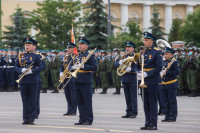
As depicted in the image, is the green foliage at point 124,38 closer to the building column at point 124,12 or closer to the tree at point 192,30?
the tree at point 192,30

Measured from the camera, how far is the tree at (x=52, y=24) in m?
55.5

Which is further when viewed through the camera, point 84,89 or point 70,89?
point 70,89

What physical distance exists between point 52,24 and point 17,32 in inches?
194

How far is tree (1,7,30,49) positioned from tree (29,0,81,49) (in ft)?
10.1

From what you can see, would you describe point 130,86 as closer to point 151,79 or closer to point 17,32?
point 151,79

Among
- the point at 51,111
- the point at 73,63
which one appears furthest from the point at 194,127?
the point at 51,111

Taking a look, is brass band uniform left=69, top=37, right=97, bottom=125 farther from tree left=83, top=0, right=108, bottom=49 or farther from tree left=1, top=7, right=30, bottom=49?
tree left=1, top=7, right=30, bottom=49

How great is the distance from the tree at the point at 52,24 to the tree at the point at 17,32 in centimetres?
307

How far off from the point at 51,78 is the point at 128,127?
1759 cm

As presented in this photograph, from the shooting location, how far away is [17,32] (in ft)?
172

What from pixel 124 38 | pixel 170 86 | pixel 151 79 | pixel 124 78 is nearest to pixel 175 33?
pixel 124 38

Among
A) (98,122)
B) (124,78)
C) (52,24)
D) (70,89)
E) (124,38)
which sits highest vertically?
(52,24)

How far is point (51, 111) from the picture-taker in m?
17.3

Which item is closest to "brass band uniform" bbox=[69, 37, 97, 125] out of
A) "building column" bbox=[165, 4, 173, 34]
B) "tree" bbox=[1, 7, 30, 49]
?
"tree" bbox=[1, 7, 30, 49]
